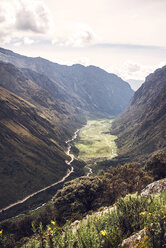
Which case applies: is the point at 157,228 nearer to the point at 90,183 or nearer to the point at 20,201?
the point at 90,183

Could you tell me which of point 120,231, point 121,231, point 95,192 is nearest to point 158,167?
point 95,192

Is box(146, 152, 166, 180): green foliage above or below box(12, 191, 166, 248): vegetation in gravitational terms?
below

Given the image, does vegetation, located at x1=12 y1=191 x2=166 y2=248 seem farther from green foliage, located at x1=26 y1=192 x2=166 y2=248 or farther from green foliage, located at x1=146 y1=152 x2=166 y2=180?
green foliage, located at x1=146 y1=152 x2=166 y2=180

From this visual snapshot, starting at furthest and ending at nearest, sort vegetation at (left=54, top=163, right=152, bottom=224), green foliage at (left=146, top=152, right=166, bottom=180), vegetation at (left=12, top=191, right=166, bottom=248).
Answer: green foliage at (left=146, top=152, right=166, bottom=180), vegetation at (left=54, top=163, right=152, bottom=224), vegetation at (left=12, top=191, right=166, bottom=248)

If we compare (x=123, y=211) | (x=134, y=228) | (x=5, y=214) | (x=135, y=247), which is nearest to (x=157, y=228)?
(x=135, y=247)

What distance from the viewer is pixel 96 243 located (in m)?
19.9

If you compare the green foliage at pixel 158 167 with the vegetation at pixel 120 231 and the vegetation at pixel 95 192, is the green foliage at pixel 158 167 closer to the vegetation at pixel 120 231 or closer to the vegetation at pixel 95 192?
the vegetation at pixel 95 192

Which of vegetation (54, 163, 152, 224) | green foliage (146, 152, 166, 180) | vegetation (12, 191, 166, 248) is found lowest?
vegetation (54, 163, 152, 224)

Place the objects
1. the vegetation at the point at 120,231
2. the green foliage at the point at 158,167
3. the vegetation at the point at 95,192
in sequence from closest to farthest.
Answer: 1. the vegetation at the point at 120,231
2. the vegetation at the point at 95,192
3. the green foliage at the point at 158,167

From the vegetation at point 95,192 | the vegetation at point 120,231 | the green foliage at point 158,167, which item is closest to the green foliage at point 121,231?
the vegetation at point 120,231

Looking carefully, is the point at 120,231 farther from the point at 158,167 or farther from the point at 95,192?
the point at 95,192

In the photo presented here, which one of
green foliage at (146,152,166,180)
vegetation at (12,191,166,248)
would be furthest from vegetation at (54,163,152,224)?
vegetation at (12,191,166,248)

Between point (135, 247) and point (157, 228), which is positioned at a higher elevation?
point (157, 228)

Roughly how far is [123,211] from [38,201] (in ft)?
578
